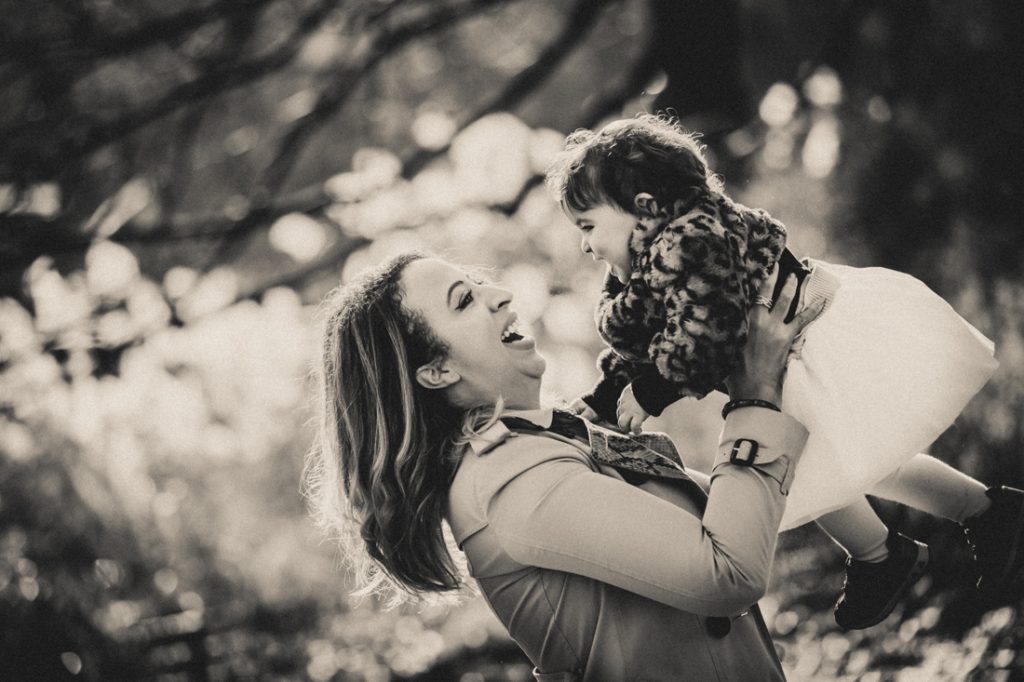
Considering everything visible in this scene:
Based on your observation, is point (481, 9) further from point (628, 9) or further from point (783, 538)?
point (783, 538)

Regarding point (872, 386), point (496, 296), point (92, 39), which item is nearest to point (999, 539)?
point (872, 386)

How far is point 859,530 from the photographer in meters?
2.12

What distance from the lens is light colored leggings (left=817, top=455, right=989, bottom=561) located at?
2.09 meters

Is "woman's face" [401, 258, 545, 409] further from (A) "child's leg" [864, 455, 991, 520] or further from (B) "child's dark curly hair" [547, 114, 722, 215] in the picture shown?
(A) "child's leg" [864, 455, 991, 520]

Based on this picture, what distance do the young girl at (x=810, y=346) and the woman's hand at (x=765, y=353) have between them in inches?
1.0

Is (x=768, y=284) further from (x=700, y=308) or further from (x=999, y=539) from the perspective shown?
(x=999, y=539)

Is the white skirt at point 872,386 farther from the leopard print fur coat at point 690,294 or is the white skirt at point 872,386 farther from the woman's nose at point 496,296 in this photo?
the woman's nose at point 496,296

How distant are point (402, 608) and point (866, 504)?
4.72 metres

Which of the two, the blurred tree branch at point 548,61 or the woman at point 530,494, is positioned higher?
the woman at point 530,494

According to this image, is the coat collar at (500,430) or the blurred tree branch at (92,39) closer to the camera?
the coat collar at (500,430)

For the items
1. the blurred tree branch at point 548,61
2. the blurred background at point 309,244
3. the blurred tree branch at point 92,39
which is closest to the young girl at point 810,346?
the blurred background at point 309,244

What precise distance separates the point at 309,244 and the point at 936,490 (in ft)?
16.0

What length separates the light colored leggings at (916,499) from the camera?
82.4 inches

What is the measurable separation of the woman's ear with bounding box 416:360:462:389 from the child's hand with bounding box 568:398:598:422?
1.23ft
